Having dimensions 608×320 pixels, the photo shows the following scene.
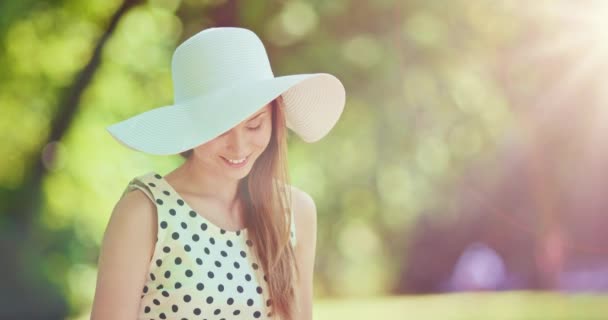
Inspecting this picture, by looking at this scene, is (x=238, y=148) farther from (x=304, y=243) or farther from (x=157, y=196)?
(x=304, y=243)

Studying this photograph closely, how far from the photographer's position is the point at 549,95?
4.59 m

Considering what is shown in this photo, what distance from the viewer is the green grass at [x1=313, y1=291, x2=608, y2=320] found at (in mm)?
4340

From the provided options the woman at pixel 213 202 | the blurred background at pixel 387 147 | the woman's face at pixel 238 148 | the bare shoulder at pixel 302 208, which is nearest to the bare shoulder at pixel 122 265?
the woman at pixel 213 202

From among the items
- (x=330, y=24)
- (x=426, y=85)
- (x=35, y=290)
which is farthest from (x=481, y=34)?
(x=35, y=290)

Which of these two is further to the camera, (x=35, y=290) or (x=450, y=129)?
(x=450, y=129)

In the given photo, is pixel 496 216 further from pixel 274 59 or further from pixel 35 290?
pixel 35 290

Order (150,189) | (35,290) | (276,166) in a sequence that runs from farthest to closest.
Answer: (35,290) < (276,166) < (150,189)

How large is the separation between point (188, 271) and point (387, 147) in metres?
3.10

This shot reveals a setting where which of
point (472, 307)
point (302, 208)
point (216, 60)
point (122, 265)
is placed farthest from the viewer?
point (472, 307)

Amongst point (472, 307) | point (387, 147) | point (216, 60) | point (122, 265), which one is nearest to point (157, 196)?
point (122, 265)

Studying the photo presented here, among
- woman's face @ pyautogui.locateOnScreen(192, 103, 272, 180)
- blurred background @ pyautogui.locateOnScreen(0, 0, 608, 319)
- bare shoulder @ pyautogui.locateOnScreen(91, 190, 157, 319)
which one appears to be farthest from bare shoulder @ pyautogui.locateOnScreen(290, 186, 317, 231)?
blurred background @ pyautogui.locateOnScreen(0, 0, 608, 319)

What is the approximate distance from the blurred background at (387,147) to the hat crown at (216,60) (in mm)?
2675

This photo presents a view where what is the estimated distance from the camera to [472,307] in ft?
14.5

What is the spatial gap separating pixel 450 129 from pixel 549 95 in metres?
0.56
